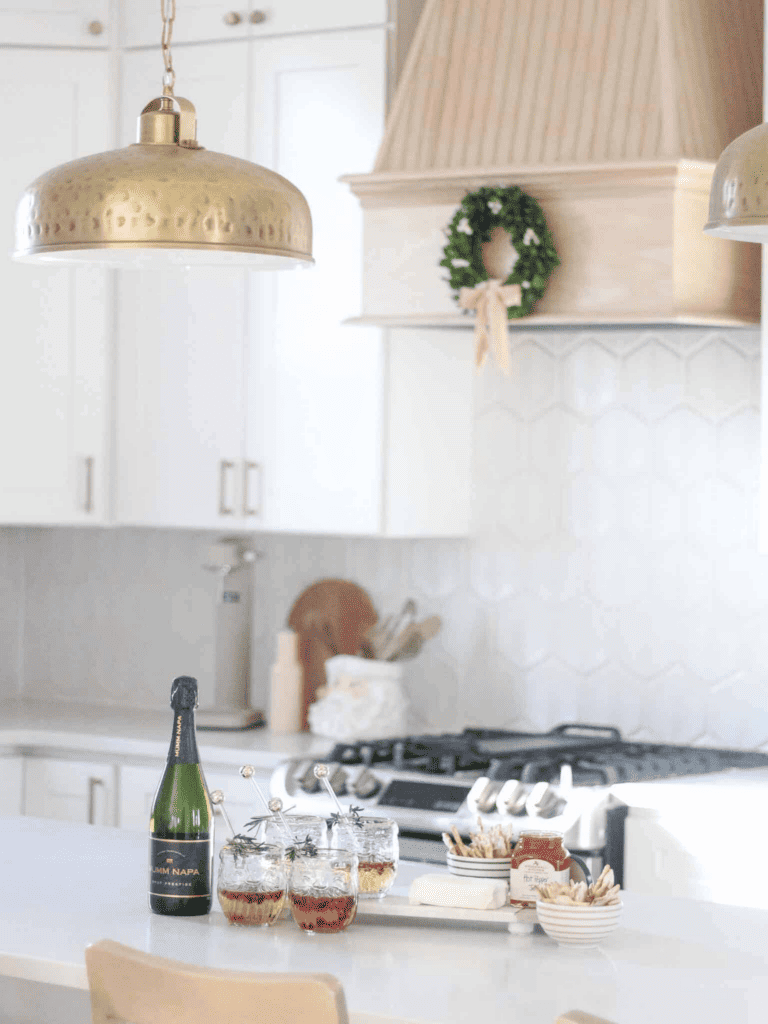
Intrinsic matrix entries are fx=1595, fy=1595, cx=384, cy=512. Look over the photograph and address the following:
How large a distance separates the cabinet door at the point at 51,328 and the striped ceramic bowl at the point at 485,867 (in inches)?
93.5

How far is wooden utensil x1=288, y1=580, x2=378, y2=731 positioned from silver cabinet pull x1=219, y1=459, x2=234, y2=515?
0.41m

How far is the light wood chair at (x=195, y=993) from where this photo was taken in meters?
1.51

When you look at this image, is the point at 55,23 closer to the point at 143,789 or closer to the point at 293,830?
the point at 143,789

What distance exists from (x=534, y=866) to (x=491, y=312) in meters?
1.77

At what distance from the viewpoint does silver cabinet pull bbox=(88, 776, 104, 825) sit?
13.0ft

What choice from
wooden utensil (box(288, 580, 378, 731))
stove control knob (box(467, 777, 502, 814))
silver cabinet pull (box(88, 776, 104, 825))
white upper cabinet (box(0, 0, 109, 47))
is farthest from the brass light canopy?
white upper cabinet (box(0, 0, 109, 47))

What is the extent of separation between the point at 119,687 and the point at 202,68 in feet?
5.88

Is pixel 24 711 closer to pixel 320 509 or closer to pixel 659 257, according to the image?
pixel 320 509

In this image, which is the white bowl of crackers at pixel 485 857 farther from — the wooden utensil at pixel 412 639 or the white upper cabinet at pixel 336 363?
the wooden utensil at pixel 412 639

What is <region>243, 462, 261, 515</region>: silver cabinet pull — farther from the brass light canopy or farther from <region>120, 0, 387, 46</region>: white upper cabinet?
the brass light canopy

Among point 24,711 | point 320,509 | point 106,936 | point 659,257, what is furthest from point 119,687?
point 106,936

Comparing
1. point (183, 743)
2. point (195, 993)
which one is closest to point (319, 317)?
point (183, 743)

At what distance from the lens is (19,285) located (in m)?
4.18

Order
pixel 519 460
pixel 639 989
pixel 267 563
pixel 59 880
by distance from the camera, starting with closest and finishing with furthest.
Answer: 1. pixel 639 989
2. pixel 59 880
3. pixel 519 460
4. pixel 267 563
